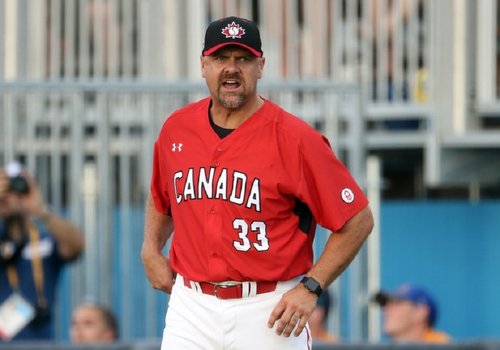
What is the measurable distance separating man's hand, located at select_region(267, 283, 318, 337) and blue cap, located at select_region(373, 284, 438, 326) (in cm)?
369

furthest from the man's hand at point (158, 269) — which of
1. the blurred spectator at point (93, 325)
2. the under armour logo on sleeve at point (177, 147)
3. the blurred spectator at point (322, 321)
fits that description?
the blurred spectator at point (322, 321)

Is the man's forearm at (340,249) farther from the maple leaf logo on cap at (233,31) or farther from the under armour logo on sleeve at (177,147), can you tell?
the maple leaf logo on cap at (233,31)

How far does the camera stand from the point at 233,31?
20.8 ft

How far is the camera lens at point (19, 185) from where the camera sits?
9.73 metres

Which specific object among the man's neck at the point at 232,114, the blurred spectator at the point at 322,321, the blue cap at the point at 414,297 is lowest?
the blurred spectator at the point at 322,321

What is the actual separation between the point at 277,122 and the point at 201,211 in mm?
486

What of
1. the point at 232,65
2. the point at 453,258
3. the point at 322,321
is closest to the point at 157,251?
the point at 232,65

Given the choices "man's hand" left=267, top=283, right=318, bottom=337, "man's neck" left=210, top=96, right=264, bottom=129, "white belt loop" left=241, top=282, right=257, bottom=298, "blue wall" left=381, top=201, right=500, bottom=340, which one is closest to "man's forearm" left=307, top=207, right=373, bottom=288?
"man's hand" left=267, top=283, right=318, bottom=337

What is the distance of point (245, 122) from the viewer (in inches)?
257

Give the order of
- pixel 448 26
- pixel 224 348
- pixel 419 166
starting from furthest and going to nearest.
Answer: pixel 419 166 → pixel 448 26 → pixel 224 348

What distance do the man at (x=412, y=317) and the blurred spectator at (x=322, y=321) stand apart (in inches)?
15.7

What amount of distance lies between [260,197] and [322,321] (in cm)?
379

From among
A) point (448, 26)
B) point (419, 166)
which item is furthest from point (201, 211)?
point (419, 166)

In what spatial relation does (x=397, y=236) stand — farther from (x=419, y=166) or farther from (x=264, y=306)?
(x=264, y=306)
